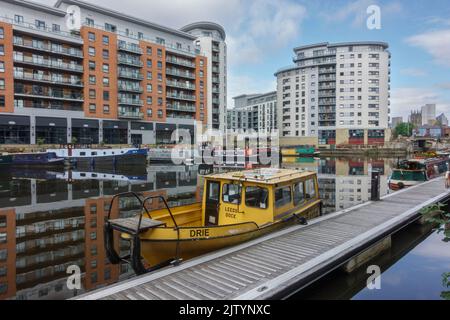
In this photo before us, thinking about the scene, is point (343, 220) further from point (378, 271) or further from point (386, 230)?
point (378, 271)

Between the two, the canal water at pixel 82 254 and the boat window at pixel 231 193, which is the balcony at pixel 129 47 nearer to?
the canal water at pixel 82 254

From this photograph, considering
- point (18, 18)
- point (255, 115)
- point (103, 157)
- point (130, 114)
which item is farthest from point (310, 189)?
point (255, 115)

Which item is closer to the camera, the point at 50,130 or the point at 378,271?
the point at 378,271

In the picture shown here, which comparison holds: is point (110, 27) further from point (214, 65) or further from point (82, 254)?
point (82, 254)

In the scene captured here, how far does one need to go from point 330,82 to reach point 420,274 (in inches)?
3563

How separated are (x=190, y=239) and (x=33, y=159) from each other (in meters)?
39.3

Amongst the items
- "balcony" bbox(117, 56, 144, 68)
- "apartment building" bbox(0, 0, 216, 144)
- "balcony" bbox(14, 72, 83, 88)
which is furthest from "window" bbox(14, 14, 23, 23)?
"balcony" bbox(117, 56, 144, 68)

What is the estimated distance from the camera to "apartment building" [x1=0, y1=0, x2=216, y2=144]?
47938 mm

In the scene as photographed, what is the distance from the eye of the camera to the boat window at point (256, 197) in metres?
9.58

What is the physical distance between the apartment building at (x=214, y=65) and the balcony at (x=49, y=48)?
103ft

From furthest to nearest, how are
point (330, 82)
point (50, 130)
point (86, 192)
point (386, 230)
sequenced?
point (330, 82)
point (50, 130)
point (86, 192)
point (386, 230)

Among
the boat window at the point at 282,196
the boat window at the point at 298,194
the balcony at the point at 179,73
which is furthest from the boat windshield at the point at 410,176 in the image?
the balcony at the point at 179,73

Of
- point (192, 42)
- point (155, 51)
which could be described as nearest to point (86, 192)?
point (155, 51)
